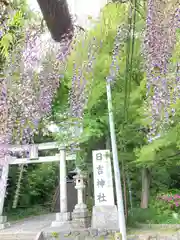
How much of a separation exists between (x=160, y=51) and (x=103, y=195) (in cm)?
386

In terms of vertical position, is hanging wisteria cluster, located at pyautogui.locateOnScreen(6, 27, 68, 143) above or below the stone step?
above

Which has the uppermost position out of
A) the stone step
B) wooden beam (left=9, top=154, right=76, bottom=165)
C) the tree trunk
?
wooden beam (left=9, top=154, right=76, bottom=165)

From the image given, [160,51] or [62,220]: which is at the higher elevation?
[160,51]

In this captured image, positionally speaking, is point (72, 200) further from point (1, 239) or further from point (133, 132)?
point (133, 132)

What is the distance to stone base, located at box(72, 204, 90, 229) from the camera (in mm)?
6284

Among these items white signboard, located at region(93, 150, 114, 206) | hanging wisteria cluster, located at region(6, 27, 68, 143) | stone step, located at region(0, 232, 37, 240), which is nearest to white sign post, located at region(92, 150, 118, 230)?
white signboard, located at region(93, 150, 114, 206)

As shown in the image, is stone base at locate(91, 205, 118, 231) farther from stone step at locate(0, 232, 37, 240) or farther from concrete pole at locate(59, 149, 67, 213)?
concrete pole at locate(59, 149, 67, 213)

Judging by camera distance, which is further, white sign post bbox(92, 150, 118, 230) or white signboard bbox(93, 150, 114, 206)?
white signboard bbox(93, 150, 114, 206)

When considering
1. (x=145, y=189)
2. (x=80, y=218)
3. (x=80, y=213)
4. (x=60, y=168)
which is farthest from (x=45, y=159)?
(x=145, y=189)

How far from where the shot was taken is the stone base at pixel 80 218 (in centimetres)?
628

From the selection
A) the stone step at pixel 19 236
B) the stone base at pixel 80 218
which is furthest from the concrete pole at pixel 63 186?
the stone step at pixel 19 236

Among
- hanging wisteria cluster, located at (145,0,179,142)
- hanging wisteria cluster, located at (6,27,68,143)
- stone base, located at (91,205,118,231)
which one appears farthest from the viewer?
stone base, located at (91,205,118,231)

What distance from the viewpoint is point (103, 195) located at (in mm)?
5789

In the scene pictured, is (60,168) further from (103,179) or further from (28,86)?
(28,86)
